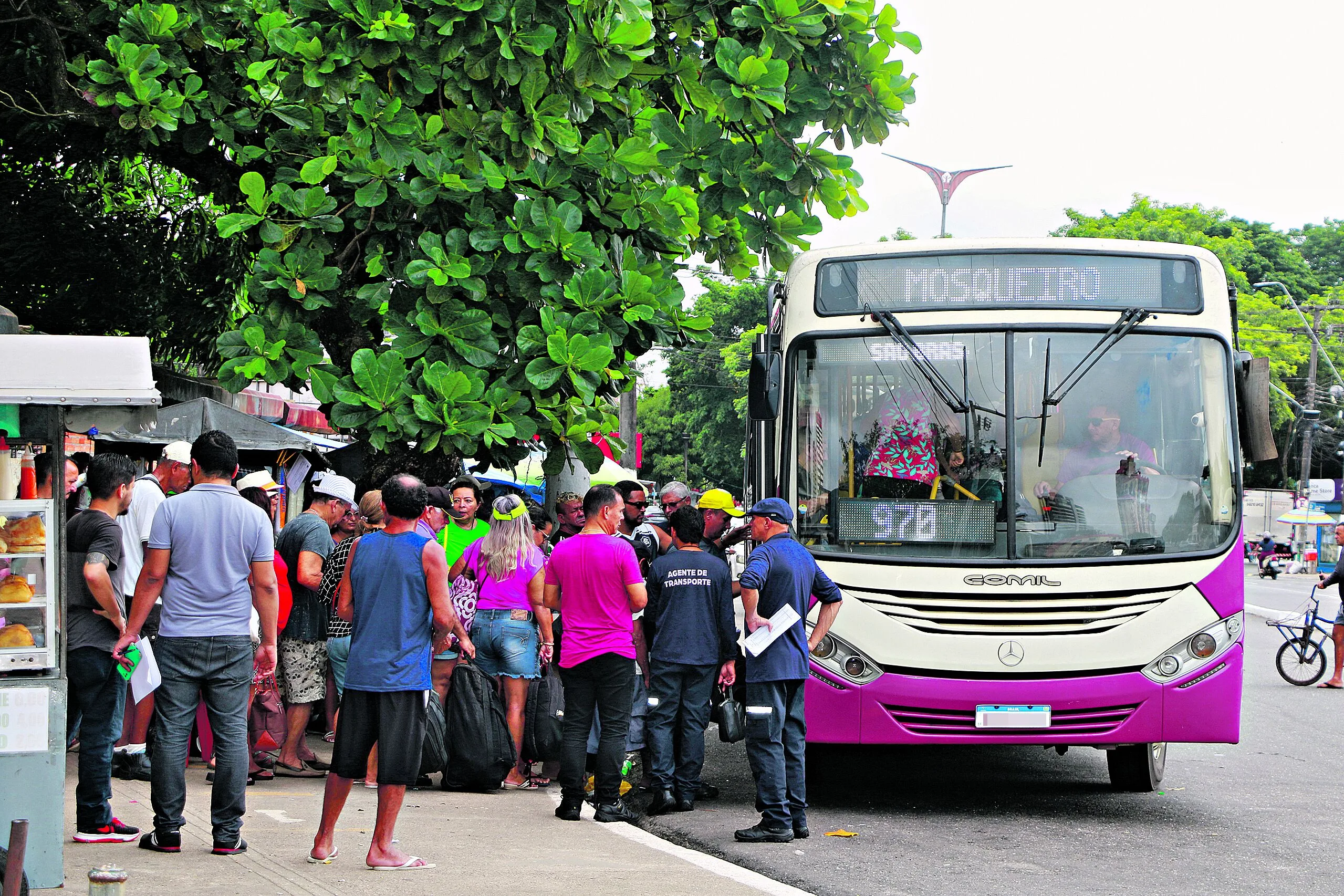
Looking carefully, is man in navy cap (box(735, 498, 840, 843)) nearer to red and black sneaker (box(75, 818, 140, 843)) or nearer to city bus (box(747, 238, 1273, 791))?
city bus (box(747, 238, 1273, 791))

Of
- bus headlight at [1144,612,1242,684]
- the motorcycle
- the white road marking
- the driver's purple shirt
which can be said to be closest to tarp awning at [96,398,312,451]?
the white road marking

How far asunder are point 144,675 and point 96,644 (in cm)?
24

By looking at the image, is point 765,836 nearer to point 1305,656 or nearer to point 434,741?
point 434,741

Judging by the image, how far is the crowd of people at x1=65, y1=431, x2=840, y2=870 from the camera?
6.11 metres

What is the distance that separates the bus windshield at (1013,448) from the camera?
7.90 metres

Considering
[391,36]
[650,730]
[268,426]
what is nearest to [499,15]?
[391,36]

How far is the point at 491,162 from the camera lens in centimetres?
878

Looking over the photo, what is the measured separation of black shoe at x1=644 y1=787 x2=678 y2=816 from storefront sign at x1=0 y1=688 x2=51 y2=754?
3601 millimetres

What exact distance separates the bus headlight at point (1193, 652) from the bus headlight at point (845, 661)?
1427mm

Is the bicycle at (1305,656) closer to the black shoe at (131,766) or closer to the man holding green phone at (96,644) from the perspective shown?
the black shoe at (131,766)

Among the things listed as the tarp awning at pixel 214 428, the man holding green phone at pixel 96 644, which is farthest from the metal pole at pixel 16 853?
the tarp awning at pixel 214 428

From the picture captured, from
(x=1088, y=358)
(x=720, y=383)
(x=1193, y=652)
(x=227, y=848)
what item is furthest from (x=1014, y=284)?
(x=720, y=383)

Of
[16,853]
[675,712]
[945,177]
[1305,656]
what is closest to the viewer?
[16,853]

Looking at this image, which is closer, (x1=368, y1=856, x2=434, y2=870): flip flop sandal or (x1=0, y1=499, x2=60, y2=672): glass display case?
(x1=0, y1=499, x2=60, y2=672): glass display case
